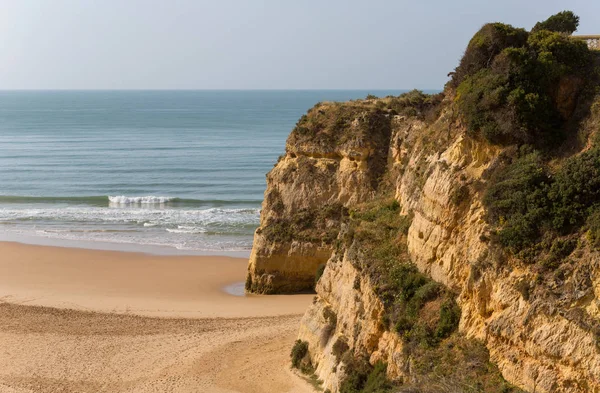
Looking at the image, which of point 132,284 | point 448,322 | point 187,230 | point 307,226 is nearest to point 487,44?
point 448,322

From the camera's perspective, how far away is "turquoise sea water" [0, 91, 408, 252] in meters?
49.8

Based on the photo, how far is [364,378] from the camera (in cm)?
2066

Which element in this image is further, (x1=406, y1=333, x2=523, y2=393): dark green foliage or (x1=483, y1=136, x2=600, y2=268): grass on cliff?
(x1=483, y1=136, x2=600, y2=268): grass on cliff

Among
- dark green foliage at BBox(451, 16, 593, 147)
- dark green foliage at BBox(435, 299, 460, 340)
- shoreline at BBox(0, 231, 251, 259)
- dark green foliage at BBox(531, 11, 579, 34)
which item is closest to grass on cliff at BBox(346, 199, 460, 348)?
dark green foliage at BBox(435, 299, 460, 340)

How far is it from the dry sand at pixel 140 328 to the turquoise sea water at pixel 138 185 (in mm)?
6587

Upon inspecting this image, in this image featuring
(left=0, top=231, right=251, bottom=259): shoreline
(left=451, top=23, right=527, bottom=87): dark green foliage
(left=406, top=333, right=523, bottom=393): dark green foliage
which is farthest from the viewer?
(left=0, top=231, right=251, bottom=259): shoreline

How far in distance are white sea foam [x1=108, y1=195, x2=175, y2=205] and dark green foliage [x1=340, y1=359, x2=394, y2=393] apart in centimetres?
4076

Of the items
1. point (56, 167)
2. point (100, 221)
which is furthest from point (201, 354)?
point (56, 167)

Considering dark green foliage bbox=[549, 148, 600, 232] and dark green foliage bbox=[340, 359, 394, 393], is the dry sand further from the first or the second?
dark green foliage bbox=[549, 148, 600, 232]

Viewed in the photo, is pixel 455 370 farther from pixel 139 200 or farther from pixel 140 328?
pixel 139 200

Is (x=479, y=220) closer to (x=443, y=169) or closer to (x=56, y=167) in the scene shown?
(x=443, y=169)

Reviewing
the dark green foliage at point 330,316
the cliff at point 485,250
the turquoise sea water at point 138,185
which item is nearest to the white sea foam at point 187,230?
the turquoise sea water at point 138,185

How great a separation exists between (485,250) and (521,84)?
199 inches

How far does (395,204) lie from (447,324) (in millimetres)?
7734
